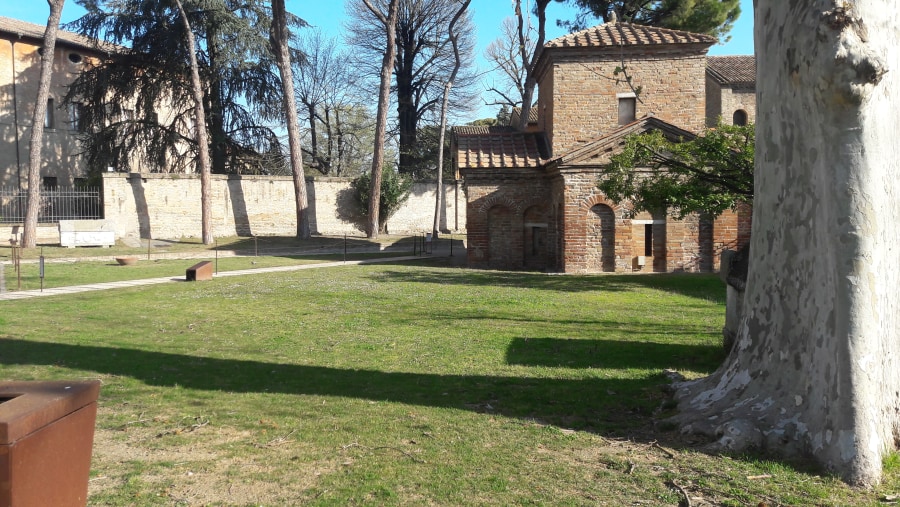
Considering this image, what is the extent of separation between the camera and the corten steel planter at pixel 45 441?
8.84 feet

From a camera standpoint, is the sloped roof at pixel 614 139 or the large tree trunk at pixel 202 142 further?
the large tree trunk at pixel 202 142

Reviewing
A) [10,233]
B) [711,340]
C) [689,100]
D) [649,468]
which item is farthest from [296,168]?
[649,468]

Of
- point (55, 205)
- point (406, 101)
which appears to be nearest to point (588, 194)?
point (55, 205)

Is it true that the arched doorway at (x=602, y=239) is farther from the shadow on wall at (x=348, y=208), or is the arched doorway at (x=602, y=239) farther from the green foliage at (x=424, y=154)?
the green foliage at (x=424, y=154)

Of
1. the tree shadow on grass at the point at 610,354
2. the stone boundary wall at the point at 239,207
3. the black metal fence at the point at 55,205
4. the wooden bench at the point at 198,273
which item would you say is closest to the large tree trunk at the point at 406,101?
the stone boundary wall at the point at 239,207

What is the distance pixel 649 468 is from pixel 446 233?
38026 millimetres

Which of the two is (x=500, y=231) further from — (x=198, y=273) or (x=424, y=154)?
(x=424, y=154)

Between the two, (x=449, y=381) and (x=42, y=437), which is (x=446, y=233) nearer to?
(x=449, y=381)

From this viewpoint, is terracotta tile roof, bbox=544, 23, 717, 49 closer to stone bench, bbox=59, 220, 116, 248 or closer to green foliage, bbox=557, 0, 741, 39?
green foliage, bbox=557, 0, 741, 39

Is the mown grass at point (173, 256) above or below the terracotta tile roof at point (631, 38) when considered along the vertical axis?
below

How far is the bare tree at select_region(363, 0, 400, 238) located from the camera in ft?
101

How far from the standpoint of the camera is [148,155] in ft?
110

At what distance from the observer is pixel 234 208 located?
1351 inches

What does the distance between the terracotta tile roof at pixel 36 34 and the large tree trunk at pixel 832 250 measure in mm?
36059
